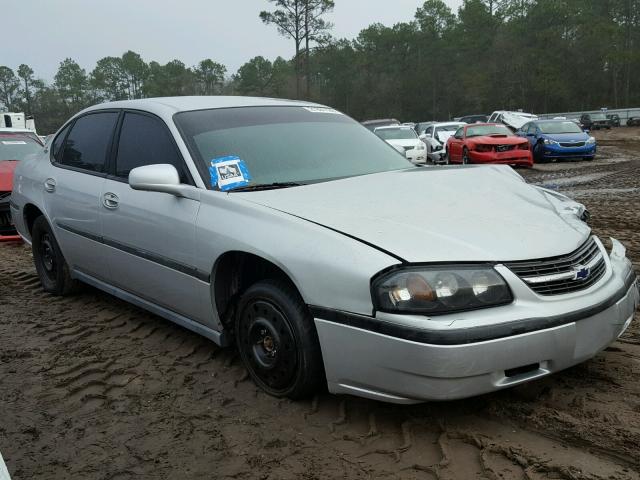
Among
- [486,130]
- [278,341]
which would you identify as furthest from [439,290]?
[486,130]

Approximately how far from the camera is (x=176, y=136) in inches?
141

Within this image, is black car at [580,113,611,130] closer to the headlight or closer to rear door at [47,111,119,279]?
rear door at [47,111,119,279]

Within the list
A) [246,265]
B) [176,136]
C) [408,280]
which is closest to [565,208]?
[408,280]

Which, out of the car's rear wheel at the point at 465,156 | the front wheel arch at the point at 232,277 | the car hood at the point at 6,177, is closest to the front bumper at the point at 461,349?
the front wheel arch at the point at 232,277

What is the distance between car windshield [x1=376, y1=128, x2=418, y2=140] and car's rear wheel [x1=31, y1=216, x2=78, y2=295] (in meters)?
14.9

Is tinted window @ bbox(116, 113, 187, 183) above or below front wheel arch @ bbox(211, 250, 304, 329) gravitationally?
above

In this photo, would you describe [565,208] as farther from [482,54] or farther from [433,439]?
[482,54]

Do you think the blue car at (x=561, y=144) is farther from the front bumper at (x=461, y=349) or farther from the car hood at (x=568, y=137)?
the front bumper at (x=461, y=349)

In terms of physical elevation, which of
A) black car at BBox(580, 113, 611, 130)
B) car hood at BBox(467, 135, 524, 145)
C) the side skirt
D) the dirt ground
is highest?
black car at BBox(580, 113, 611, 130)

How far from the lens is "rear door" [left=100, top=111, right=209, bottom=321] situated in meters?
3.34

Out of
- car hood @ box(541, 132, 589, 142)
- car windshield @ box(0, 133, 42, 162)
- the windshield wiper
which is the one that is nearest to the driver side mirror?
the windshield wiper

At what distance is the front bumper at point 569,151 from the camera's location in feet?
57.7

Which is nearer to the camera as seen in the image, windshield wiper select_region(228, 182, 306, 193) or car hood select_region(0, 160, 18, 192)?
windshield wiper select_region(228, 182, 306, 193)

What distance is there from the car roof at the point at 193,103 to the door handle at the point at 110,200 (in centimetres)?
61
